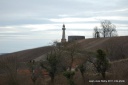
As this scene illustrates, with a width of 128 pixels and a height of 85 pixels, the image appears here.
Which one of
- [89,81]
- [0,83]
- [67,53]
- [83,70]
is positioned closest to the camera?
[89,81]

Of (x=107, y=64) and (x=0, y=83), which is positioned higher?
(x=107, y=64)

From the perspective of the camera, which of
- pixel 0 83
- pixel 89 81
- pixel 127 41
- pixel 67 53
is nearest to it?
pixel 89 81

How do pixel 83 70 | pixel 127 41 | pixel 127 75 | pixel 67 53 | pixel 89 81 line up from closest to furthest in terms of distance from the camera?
pixel 127 75 → pixel 89 81 → pixel 83 70 → pixel 67 53 → pixel 127 41

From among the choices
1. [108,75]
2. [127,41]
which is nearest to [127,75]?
[108,75]

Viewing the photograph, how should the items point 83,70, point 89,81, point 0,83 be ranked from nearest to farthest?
1. point 89,81
2. point 83,70
3. point 0,83

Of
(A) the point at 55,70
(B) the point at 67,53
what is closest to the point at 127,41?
(B) the point at 67,53

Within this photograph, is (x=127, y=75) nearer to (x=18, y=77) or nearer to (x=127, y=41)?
(x=18, y=77)

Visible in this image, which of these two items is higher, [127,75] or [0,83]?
[127,75]

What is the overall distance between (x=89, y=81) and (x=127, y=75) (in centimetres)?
431

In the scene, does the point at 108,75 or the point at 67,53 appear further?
the point at 67,53

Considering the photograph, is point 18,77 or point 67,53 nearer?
point 18,77

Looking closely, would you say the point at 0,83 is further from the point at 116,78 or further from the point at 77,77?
the point at 116,78

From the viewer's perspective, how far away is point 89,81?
30203 millimetres

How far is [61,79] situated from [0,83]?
25.4 feet
